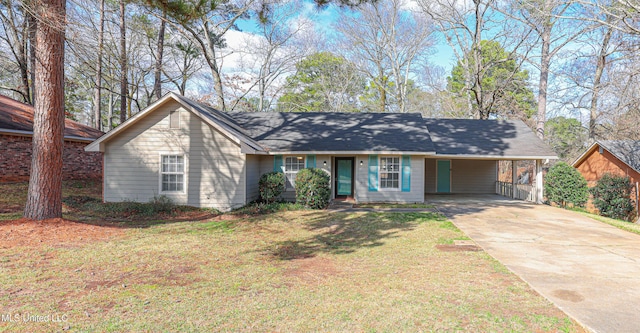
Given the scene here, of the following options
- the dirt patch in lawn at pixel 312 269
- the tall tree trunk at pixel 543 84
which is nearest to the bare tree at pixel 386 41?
the tall tree trunk at pixel 543 84

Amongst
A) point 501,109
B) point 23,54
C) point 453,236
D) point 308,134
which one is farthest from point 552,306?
point 23,54

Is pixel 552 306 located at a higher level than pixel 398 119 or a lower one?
lower

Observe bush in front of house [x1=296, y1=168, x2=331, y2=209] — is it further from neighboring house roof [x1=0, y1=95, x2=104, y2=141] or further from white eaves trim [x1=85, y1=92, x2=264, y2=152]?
neighboring house roof [x1=0, y1=95, x2=104, y2=141]

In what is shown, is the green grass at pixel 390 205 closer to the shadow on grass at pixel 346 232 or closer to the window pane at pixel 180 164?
the shadow on grass at pixel 346 232

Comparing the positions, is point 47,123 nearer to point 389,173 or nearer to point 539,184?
point 389,173

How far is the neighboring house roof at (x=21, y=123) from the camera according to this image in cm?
1378

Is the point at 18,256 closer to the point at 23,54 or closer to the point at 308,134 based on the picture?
the point at 308,134

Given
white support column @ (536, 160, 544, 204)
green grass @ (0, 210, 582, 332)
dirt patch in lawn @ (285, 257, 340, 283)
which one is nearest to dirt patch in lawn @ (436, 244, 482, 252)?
green grass @ (0, 210, 582, 332)

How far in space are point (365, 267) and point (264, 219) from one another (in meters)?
5.25

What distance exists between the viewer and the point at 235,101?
84.8 ft

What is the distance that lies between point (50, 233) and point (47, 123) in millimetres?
2850

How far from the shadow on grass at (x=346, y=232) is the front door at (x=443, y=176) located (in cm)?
799

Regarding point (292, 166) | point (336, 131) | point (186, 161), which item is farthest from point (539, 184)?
point (186, 161)

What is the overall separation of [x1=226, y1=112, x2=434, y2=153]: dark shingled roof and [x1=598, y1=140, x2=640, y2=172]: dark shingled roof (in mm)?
8149
